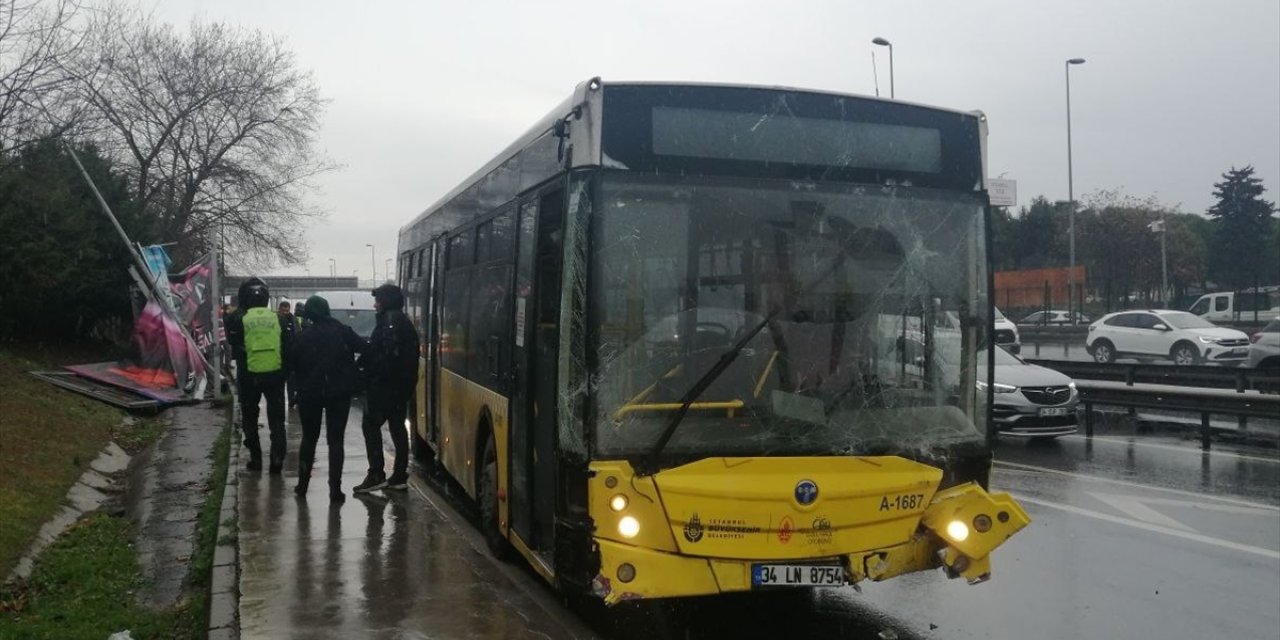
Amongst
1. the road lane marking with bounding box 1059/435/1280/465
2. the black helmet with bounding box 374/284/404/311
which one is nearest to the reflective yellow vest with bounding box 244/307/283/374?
the black helmet with bounding box 374/284/404/311

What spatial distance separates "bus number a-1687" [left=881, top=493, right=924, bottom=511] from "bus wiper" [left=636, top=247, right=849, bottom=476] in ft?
3.72

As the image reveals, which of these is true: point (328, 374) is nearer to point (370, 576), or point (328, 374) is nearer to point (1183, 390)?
point (370, 576)

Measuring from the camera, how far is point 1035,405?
15.0m

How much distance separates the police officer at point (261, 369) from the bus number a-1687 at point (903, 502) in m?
7.23

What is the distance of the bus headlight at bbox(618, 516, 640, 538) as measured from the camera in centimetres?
550

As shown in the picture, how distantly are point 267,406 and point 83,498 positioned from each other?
6.34 feet

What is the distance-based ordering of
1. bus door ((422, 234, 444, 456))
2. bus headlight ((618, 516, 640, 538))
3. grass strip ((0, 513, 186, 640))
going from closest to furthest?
bus headlight ((618, 516, 640, 538)) < grass strip ((0, 513, 186, 640)) < bus door ((422, 234, 444, 456))

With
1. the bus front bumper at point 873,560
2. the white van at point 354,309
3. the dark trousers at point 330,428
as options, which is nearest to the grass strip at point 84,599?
the dark trousers at point 330,428

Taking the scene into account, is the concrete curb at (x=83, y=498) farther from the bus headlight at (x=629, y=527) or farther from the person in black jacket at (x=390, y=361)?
the bus headlight at (x=629, y=527)

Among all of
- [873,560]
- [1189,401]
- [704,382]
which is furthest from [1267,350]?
[704,382]

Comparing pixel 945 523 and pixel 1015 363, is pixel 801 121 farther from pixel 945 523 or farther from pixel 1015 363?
pixel 1015 363

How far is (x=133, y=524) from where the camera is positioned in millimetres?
9781

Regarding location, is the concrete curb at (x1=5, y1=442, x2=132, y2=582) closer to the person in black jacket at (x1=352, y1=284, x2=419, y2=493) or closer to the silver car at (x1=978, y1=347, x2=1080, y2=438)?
the person in black jacket at (x1=352, y1=284, x2=419, y2=493)

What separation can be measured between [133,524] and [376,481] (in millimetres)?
2164
